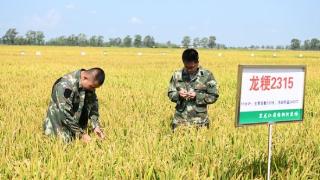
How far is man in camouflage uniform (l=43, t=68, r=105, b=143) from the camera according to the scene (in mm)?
5535

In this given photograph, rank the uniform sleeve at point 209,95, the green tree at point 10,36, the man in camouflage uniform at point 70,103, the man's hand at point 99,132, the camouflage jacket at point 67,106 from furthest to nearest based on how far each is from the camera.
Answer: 1. the green tree at point 10,36
2. the uniform sleeve at point 209,95
3. the man's hand at point 99,132
4. the camouflage jacket at point 67,106
5. the man in camouflage uniform at point 70,103

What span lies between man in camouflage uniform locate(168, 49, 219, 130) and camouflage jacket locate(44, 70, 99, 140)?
3.48ft

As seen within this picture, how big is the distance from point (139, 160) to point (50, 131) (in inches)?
75.4

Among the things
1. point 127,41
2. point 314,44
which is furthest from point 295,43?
point 127,41

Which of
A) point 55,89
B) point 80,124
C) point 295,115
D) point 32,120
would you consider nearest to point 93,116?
point 80,124

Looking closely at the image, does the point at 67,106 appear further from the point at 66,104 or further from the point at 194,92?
the point at 194,92

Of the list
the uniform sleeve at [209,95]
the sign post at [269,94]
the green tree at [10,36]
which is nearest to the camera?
the sign post at [269,94]

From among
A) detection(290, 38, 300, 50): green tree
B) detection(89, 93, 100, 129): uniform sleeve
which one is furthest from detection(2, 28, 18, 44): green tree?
detection(89, 93, 100, 129): uniform sleeve

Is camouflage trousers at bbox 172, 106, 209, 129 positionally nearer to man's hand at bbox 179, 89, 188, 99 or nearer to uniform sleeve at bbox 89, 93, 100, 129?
man's hand at bbox 179, 89, 188, 99

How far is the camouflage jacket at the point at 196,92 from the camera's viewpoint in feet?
20.3

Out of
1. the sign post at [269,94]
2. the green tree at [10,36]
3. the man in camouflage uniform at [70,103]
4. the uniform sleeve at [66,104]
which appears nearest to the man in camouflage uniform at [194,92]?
the man in camouflage uniform at [70,103]

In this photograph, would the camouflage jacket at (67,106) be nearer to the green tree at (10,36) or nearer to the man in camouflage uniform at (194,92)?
the man in camouflage uniform at (194,92)

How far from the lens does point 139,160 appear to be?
4254 mm

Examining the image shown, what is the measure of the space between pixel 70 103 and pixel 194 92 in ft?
4.86
